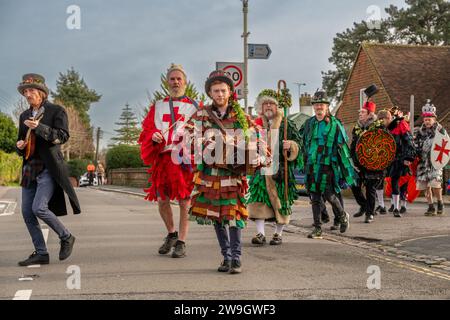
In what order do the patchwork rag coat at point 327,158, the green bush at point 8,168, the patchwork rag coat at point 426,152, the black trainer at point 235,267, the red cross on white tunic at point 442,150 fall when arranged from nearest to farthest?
the black trainer at point 235,267, the patchwork rag coat at point 327,158, the red cross on white tunic at point 442,150, the patchwork rag coat at point 426,152, the green bush at point 8,168

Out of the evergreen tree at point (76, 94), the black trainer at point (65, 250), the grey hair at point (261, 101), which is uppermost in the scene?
the evergreen tree at point (76, 94)

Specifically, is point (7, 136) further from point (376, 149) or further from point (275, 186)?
point (275, 186)

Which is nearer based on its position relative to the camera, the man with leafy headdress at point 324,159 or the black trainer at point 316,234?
the man with leafy headdress at point 324,159

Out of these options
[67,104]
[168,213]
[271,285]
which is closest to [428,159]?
[168,213]

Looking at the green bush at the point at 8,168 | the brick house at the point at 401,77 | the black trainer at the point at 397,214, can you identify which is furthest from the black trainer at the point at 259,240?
the green bush at the point at 8,168

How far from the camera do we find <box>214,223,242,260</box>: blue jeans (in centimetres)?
669

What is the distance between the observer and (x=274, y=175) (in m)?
9.03

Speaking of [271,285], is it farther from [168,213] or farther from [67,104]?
[67,104]

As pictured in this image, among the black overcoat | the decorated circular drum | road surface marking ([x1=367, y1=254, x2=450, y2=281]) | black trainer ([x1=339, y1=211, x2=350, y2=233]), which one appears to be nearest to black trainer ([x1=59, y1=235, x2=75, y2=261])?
the black overcoat

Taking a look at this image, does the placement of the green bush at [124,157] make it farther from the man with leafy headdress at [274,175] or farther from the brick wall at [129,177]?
the man with leafy headdress at [274,175]

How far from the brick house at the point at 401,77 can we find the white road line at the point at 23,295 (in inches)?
981

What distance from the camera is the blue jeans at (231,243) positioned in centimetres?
669

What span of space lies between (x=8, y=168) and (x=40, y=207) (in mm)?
41517
